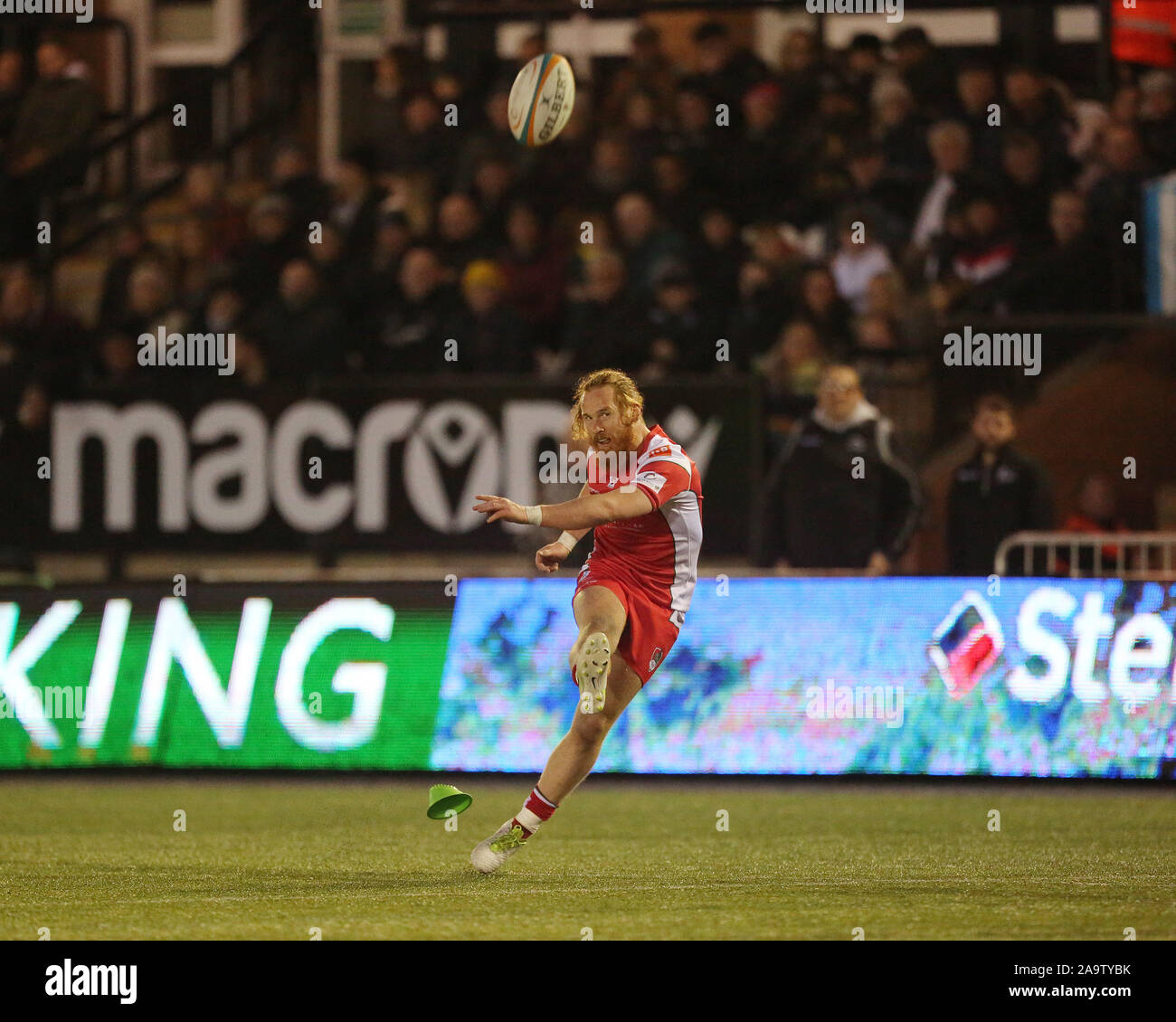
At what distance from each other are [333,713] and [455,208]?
15.5ft

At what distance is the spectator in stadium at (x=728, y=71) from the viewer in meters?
15.4

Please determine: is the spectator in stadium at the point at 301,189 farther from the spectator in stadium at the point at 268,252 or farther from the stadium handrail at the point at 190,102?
the stadium handrail at the point at 190,102

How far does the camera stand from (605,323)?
13977 millimetres

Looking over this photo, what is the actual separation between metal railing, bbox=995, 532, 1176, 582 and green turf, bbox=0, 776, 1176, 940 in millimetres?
1595

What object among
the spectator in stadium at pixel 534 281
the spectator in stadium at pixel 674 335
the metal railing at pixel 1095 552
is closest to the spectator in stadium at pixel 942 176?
the spectator in stadium at pixel 674 335

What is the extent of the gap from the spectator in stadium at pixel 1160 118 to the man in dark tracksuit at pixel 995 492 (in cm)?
287

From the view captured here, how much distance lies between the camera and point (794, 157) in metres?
15.1

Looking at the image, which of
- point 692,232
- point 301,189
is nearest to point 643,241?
point 692,232

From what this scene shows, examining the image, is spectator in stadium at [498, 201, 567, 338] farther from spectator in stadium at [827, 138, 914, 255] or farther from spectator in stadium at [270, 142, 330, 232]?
spectator in stadium at [827, 138, 914, 255]

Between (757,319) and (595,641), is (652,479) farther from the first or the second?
(757,319)

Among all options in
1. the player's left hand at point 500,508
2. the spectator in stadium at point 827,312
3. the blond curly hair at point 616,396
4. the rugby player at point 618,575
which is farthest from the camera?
the spectator in stadium at point 827,312

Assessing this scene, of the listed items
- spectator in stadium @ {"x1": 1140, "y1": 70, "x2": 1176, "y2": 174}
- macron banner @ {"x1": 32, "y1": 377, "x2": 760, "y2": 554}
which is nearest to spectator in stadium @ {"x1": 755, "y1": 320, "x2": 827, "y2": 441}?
macron banner @ {"x1": 32, "y1": 377, "x2": 760, "y2": 554}

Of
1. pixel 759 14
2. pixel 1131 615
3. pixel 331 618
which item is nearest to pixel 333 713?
pixel 331 618

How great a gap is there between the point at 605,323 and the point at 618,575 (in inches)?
228
